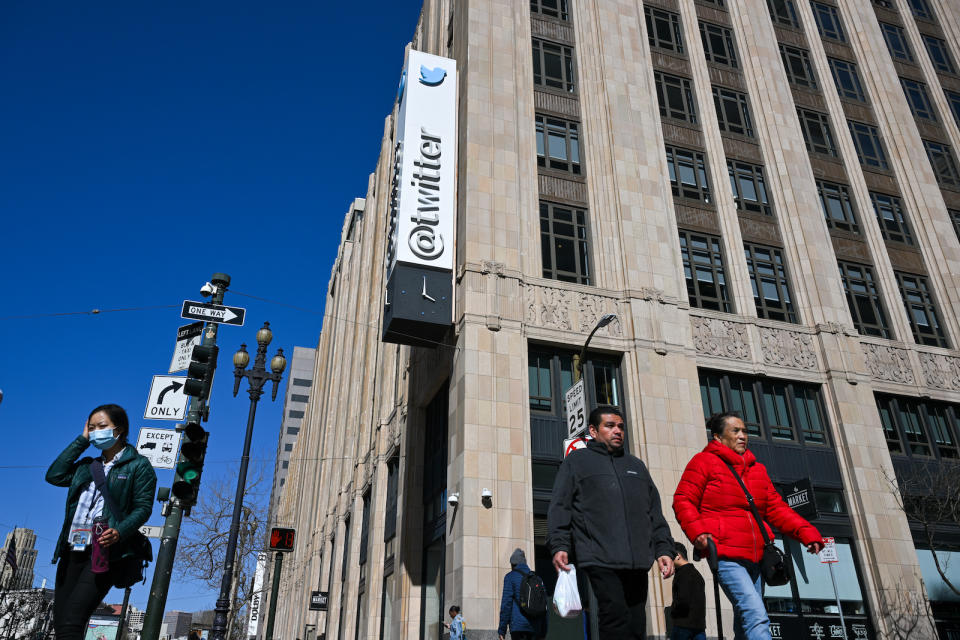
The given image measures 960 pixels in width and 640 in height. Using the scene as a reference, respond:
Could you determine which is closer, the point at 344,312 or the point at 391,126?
the point at 391,126

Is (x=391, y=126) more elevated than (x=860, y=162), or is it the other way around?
(x=391, y=126)

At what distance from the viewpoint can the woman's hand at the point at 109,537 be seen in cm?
525

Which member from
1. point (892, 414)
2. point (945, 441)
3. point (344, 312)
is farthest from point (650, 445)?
point (344, 312)

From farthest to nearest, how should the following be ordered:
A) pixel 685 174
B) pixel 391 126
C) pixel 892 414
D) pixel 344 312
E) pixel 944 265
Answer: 1. pixel 344 312
2. pixel 391 126
3. pixel 944 265
4. pixel 685 174
5. pixel 892 414

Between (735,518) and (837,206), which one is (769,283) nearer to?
(837,206)

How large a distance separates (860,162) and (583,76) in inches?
503

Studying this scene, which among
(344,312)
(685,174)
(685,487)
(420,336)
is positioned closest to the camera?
(685,487)

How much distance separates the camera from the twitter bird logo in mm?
24188

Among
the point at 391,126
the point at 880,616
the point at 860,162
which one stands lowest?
the point at 880,616

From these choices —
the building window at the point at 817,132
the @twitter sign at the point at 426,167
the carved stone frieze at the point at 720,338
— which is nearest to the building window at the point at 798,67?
the building window at the point at 817,132

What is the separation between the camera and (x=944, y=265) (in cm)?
2772

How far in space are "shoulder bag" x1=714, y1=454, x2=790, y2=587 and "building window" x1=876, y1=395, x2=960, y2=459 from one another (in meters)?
20.5

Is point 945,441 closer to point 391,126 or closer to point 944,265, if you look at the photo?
point 944,265

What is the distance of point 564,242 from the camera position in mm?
23297
